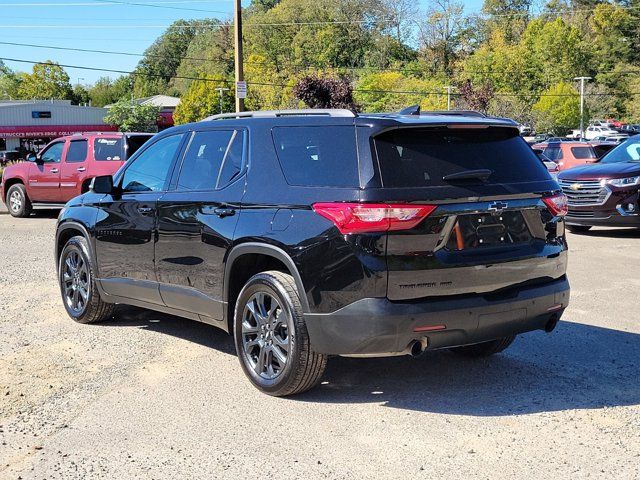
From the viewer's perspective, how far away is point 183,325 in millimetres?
7277

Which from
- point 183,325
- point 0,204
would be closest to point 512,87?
point 0,204

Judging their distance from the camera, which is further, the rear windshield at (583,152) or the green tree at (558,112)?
the green tree at (558,112)

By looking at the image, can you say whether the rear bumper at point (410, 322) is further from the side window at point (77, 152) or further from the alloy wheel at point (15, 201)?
the alloy wheel at point (15, 201)

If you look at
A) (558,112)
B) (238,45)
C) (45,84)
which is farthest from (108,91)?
(238,45)

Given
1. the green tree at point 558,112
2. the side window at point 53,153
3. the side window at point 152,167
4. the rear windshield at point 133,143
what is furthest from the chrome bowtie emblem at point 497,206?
the green tree at point 558,112

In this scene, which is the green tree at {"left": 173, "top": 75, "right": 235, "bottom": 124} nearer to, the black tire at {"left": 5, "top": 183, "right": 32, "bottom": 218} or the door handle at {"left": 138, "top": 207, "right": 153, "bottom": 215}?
the black tire at {"left": 5, "top": 183, "right": 32, "bottom": 218}

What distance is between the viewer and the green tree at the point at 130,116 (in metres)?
90.4

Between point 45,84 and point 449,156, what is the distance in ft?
423

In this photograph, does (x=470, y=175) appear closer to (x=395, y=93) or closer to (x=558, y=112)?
(x=558, y=112)

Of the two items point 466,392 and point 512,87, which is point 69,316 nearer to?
point 466,392

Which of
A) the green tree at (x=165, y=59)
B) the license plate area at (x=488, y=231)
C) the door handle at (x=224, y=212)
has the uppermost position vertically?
the green tree at (x=165, y=59)

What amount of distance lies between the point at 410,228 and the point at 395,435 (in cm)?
121

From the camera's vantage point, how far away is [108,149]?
1697 centimetres

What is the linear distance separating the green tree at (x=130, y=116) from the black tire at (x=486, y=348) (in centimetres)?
8756
